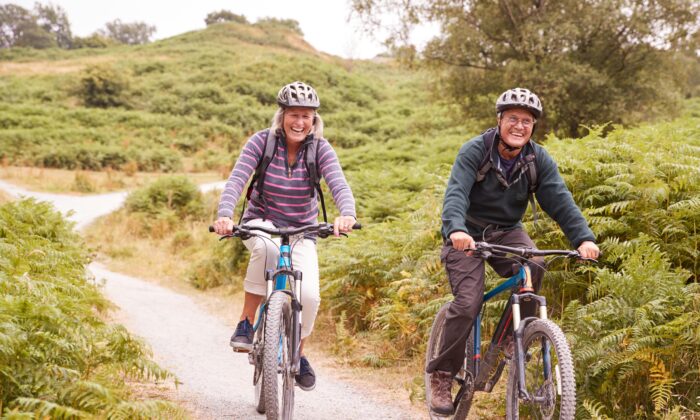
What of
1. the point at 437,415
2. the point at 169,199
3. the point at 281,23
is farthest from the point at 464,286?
the point at 281,23

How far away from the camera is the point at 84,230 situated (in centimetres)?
1753

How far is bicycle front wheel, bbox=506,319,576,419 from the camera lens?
140 inches

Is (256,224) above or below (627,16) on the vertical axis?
below

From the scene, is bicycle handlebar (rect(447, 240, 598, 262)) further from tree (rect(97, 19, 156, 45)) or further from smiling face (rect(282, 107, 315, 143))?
tree (rect(97, 19, 156, 45))

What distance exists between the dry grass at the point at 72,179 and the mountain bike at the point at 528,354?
18.5 meters

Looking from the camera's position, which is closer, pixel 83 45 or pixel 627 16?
pixel 627 16

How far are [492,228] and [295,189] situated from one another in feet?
5.14

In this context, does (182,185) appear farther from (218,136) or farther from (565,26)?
(218,136)

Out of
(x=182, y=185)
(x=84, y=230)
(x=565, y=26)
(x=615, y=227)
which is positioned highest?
(x=565, y=26)

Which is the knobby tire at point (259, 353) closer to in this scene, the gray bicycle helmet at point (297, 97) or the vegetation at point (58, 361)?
the vegetation at point (58, 361)

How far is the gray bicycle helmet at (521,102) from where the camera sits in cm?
426

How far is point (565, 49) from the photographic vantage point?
16.9 meters

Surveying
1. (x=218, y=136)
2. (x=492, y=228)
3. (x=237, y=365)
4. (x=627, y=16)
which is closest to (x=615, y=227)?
(x=492, y=228)

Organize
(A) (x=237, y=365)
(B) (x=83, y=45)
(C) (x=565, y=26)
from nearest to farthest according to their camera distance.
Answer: (A) (x=237, y=365) < (C) (x=565, y=26) < (B) (x=83, y=45)
